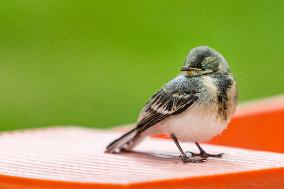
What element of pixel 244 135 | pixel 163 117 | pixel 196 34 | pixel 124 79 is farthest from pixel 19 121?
pixel 163 117

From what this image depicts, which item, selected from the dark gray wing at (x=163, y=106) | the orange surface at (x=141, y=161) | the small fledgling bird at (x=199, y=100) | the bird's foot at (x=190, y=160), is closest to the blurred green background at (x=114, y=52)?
the orange surface at (x=141, y=161)

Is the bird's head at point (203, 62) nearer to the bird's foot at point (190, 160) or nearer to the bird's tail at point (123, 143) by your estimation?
the bird's foot at point (190, 160)

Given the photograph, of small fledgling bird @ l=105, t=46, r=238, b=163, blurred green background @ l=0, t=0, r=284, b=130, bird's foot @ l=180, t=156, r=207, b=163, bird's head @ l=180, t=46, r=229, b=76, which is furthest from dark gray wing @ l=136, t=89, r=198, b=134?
blurred green background @ l=0, t=0, r=284, b=130

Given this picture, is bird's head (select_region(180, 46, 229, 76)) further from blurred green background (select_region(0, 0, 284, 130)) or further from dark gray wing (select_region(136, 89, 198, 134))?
blurred green background (select_region(0, 0, 284, 130))

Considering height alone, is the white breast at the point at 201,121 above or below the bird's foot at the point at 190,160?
above

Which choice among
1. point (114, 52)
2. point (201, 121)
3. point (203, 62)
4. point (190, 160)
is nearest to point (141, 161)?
point (190, 160)

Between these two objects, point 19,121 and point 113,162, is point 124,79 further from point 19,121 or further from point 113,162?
point 113,162
